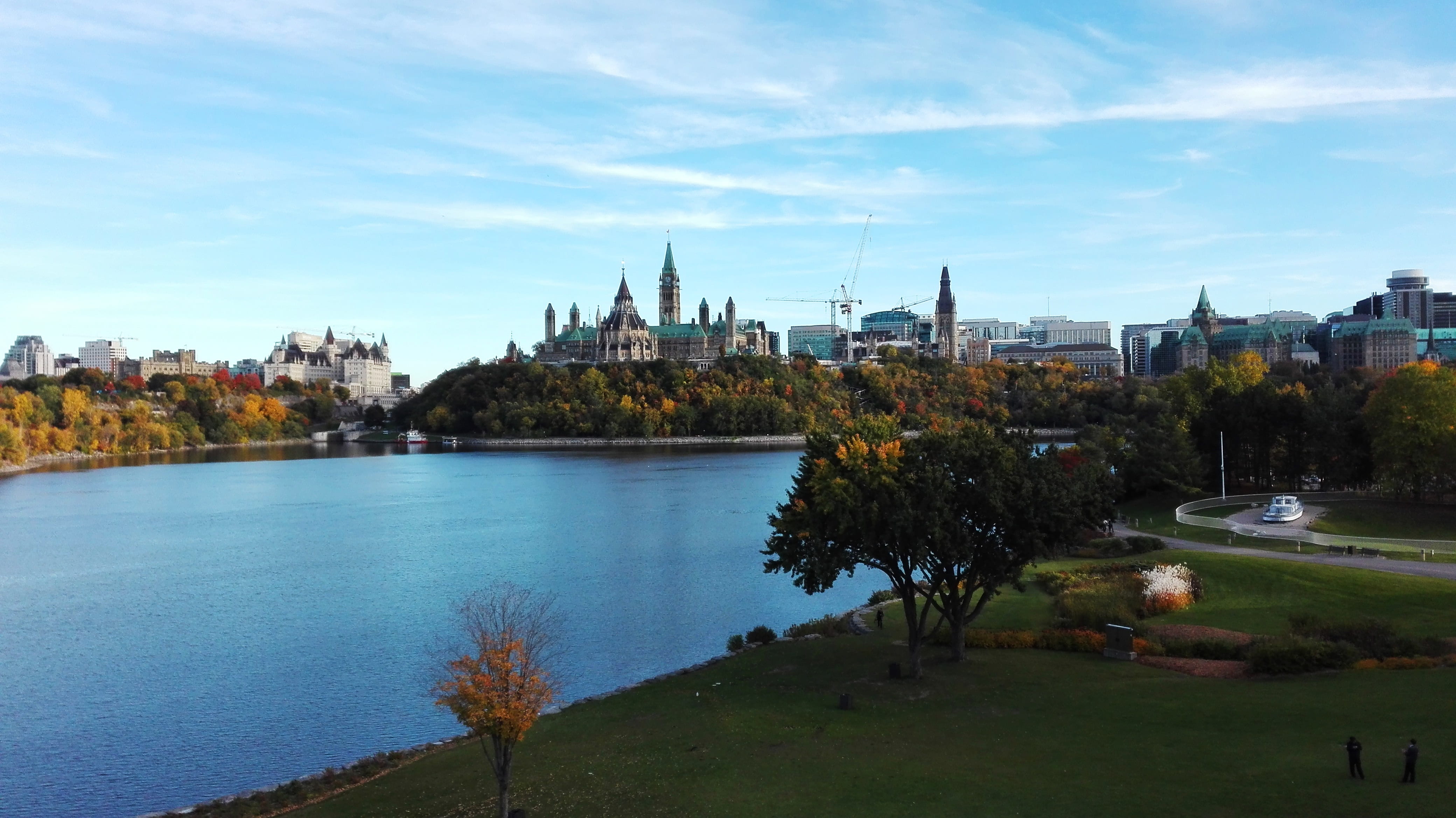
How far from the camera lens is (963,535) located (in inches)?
953

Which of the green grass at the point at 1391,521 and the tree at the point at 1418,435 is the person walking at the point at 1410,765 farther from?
the tree at the point at 1418,435

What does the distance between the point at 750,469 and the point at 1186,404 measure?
1641 inches

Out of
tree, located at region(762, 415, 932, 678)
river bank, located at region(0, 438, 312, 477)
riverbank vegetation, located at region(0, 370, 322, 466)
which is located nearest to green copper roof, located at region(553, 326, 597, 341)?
riverbank vegetation, located at region(0, 370, 322, 466)

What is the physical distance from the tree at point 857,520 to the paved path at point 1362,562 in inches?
569

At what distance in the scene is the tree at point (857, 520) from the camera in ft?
80.1

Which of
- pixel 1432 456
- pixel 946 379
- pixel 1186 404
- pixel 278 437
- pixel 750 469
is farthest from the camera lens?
pixel 946 379


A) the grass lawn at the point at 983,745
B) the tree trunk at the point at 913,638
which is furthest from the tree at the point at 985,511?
the grass lawn at the point at 983,745

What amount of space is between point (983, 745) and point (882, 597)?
692 inches

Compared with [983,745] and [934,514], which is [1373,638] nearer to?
[934,514]

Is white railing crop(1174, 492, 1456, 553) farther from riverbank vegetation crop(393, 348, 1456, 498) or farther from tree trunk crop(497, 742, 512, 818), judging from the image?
tree trunk crop(497, 742, 512, 818)

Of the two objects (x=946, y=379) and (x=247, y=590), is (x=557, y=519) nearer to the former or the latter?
(x=247, y=590)

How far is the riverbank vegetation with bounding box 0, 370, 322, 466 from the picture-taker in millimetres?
114562

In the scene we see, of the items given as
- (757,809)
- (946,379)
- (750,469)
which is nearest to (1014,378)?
(946,379)

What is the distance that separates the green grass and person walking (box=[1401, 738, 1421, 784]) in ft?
79.1
